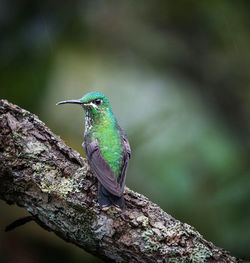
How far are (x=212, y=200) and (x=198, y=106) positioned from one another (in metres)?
2.32

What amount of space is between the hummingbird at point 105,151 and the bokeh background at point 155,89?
146cm

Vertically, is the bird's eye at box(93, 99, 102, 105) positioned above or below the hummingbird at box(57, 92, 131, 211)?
above

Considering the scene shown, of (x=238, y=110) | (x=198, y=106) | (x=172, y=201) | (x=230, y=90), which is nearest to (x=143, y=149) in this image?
(x=172, y=201)

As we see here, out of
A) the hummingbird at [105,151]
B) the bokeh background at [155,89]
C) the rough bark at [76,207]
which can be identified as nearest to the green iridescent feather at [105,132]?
the hummingbird at [105,151]

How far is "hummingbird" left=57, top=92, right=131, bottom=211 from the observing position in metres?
3.09

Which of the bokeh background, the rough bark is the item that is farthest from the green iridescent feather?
the bokeh background

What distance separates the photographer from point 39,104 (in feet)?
20.9

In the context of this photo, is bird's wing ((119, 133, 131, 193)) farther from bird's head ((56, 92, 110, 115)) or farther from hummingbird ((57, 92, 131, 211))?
bird's head ((56, 92, 110, 115))

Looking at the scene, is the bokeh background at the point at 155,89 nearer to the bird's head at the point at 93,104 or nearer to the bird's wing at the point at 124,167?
the bird's head at the point at 93,104

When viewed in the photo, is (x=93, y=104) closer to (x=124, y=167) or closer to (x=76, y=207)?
(x=124, y=167)

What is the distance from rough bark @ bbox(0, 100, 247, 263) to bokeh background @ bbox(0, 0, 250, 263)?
7.43 feet

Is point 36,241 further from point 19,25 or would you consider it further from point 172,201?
point 19,25

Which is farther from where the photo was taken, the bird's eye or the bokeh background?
the bokeh background

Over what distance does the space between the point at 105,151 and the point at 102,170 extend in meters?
0.45
